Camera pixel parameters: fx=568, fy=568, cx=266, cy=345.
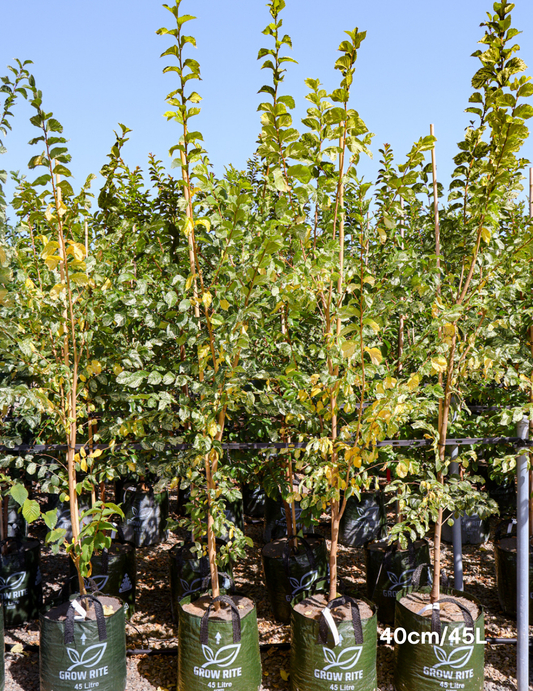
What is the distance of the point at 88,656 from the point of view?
2.58m

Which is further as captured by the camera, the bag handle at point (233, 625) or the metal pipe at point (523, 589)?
the metal pipe at point (523, 589)

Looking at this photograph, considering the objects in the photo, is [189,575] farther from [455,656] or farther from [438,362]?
[438,362]

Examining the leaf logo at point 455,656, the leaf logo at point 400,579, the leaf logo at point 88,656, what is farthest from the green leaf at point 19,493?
the leaf logo at point 400,579

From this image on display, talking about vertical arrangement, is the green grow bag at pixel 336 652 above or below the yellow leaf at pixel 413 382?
below

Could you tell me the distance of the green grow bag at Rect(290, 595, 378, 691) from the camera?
8.26 ft

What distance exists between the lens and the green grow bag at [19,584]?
11.2 ft

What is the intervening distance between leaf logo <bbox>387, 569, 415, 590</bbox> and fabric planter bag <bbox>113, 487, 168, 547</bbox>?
2.07m

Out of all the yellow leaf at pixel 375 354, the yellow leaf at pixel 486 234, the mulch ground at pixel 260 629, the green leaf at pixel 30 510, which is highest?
the yellow leaf at pixel 486 234

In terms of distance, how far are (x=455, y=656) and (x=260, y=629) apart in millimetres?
1240

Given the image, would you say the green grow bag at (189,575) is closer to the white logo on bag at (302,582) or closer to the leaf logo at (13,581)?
the white logo on bag at (302,582)

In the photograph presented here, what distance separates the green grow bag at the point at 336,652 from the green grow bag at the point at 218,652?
0.23m

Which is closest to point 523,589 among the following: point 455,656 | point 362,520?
point 455,656

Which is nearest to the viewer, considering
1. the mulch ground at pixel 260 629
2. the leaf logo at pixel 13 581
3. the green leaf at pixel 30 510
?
the green leaf at pixel 30 510

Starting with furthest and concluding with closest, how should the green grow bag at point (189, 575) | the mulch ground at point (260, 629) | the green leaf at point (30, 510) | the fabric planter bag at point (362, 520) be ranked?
the fabric planter bag at point (362, 520), the green grow bag at point (189, 575), the mulch ground at point (260, 629), the green leaf at point (30, 510)
